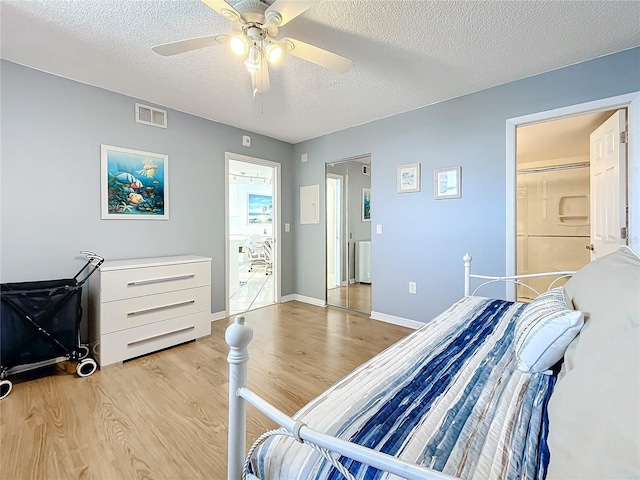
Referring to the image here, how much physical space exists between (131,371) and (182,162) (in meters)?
2.16

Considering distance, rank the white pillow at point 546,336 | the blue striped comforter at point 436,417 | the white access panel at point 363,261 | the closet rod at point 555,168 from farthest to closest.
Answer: the closet rod at point 555,168
the white access panel at point 363,261
the white pillow at point 546,336
the blue striped comforter at point 436,417

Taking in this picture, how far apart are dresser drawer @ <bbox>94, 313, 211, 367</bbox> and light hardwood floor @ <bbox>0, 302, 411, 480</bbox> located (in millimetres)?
71

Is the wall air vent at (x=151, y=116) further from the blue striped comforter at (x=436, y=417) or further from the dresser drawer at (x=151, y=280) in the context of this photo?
the blue striped comforter at (x=436, y=417)

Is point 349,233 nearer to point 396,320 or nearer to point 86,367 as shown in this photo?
point 396,320

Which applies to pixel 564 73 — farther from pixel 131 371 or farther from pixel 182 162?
pixel 131 371

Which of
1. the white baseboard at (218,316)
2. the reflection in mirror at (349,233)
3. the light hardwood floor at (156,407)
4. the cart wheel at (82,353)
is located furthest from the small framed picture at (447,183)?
the cart wheel at (82,353)

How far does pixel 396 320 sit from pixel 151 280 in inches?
104

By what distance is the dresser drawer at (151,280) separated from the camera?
2.39 meters

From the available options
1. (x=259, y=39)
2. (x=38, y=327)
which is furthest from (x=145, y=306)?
(x=259, y=39)

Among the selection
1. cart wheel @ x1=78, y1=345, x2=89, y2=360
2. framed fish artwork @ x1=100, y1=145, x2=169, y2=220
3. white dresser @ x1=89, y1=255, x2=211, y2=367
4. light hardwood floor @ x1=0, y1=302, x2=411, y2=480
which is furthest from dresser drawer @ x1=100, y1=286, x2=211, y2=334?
framed fish artwork @ x1=100, y1=145, x2=169, y2=220

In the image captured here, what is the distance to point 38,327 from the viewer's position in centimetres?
208

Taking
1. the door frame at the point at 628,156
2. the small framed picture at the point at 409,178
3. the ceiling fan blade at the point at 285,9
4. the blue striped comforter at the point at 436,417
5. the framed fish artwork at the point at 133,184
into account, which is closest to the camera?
the blue striped comforter at the point at 436,417

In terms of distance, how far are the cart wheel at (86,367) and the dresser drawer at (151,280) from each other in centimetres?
47

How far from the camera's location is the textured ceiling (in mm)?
1749
